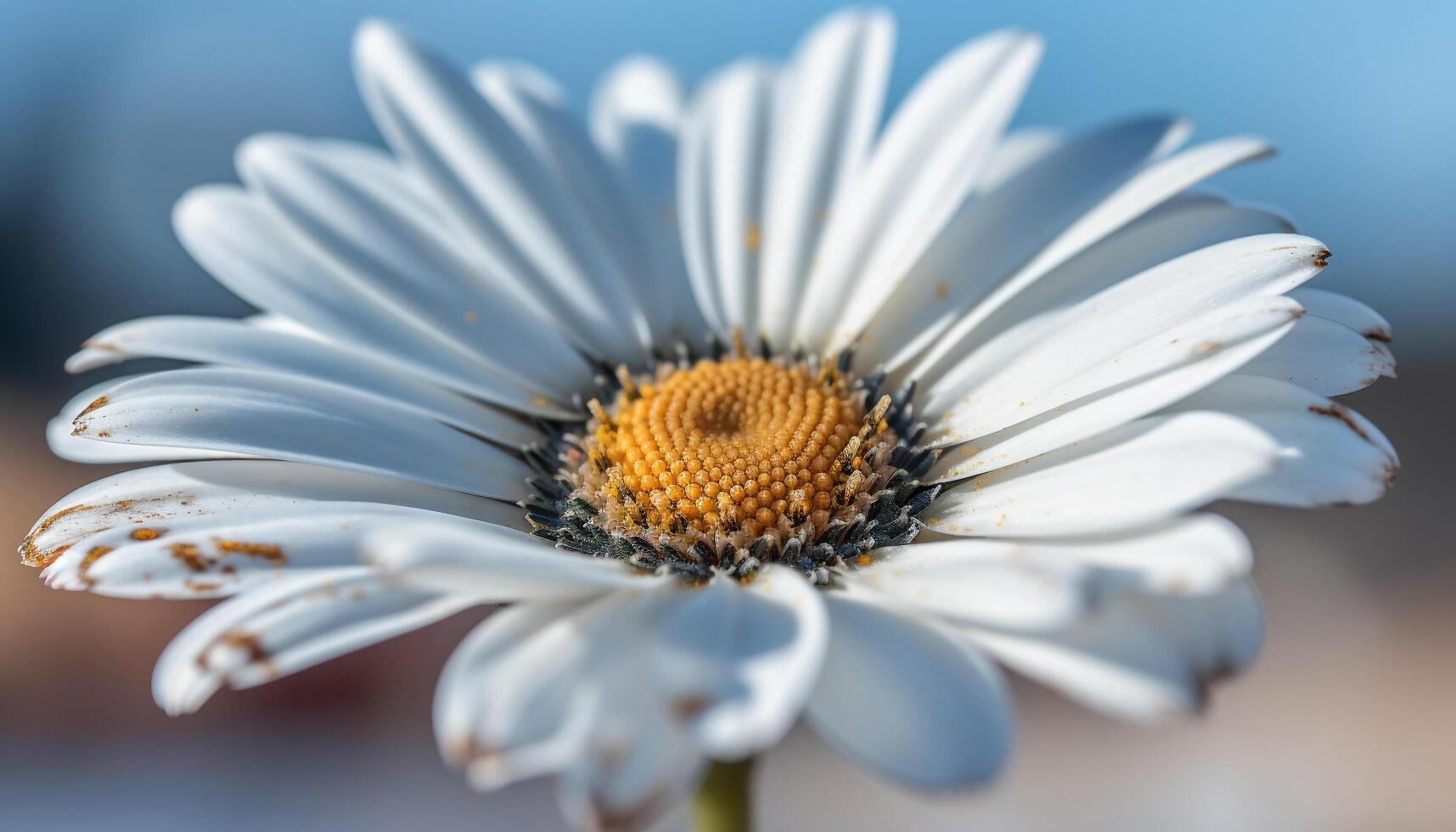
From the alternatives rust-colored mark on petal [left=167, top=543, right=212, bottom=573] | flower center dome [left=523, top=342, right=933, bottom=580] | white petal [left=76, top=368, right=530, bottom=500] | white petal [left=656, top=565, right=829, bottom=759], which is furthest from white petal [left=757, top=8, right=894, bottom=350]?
rust-colored mark on petal [left=167, top=543, right=212, bottom=573]

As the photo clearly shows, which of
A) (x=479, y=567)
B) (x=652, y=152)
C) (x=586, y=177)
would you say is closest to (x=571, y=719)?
(x=479, y=567)

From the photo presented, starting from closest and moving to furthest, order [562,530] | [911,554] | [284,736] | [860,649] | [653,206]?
[860,649] < [911,554] < [562,530] < [653,206] < [284,736]

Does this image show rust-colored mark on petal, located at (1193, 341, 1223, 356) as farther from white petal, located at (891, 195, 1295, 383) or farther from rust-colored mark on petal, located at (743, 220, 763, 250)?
Answer: rust-colored mark on petal, located at (743, 220, 763, 250)

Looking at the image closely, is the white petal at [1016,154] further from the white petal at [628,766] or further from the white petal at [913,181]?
the white petal at [628,766]

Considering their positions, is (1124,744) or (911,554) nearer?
(911,554)

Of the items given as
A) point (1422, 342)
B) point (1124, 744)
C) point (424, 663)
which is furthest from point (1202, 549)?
point (1422, 342)

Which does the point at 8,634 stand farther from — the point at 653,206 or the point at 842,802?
the point at 653,206

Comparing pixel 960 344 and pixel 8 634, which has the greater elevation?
Result: pixel 8 634
